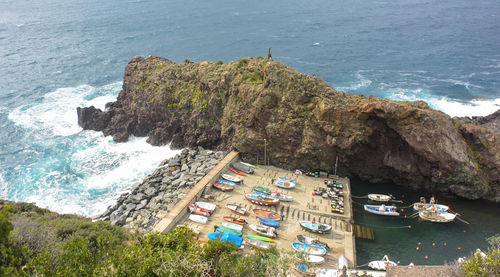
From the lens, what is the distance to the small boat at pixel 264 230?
117 ft

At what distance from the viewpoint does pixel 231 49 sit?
10112 cm

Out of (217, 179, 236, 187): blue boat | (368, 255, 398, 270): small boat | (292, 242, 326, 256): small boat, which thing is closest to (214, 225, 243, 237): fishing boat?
(292, 242, 326, 256): small boat

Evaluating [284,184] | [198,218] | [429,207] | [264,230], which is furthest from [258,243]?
[429,207]

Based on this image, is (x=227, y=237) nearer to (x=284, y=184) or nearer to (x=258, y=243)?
(x=258, y=243)

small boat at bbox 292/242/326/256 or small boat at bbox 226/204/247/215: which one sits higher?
small boat at bbox 226/204/247/215

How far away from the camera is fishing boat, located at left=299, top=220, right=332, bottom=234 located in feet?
120

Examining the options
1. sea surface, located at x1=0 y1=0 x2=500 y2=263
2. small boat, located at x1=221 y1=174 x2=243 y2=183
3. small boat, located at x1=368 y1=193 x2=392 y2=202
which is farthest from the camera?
sea surface, located at x1=0 y1=0 x2=500 y2=263

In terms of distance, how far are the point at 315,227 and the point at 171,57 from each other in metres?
75.2

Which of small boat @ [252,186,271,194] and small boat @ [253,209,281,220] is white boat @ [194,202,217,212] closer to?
small boat @ [253,209,281,220]

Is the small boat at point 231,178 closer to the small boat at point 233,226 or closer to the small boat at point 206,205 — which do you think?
the small boat at point 206,205

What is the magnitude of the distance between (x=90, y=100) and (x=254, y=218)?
5744 cm

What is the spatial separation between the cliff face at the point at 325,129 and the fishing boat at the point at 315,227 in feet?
40.1

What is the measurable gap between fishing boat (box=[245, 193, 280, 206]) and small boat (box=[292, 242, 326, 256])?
22.8 ft

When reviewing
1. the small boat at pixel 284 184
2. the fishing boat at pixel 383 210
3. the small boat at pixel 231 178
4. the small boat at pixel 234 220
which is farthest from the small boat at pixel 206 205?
the fishing boat at pixel 383 210
